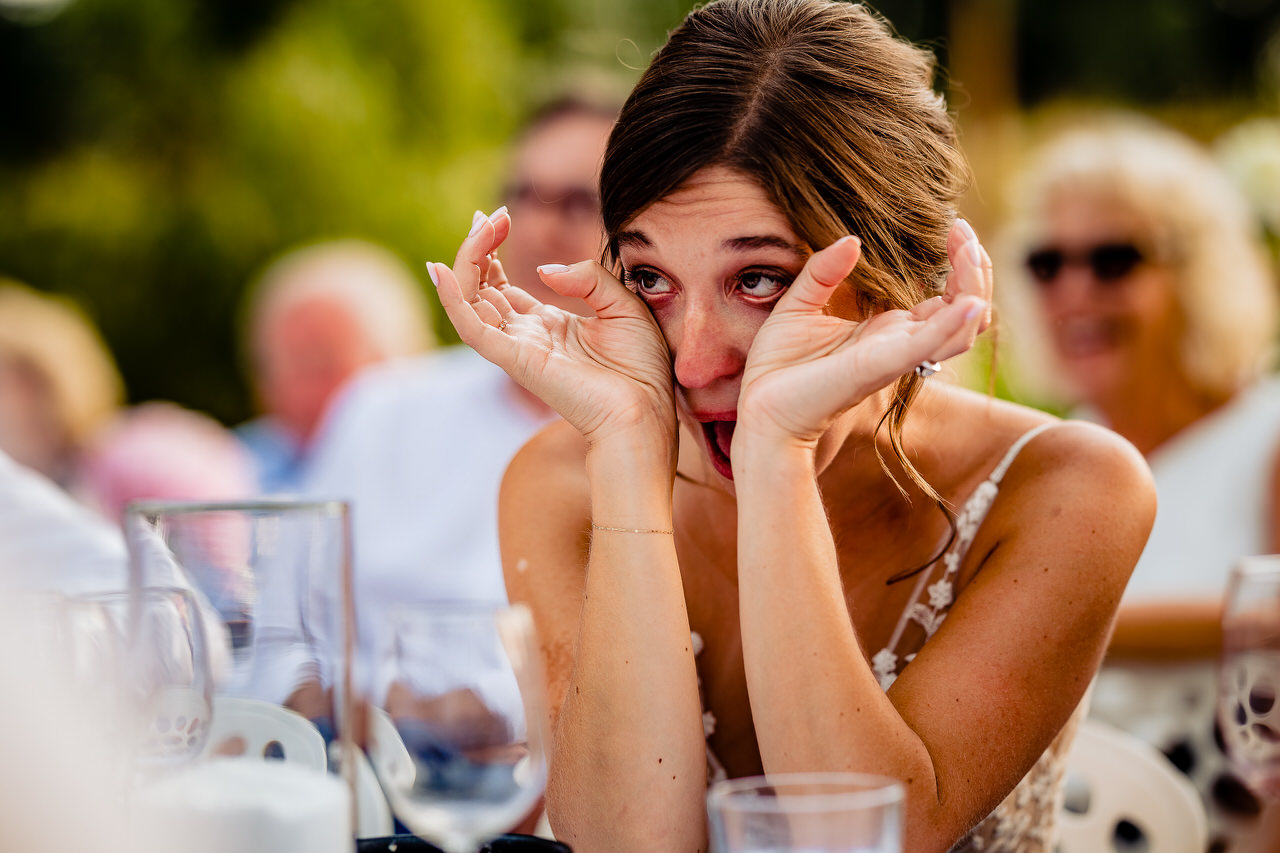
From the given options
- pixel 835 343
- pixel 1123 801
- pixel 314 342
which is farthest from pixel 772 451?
pixel 314 342

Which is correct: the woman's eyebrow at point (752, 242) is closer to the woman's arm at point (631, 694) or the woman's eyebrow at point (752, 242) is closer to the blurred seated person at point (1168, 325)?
the woman's arm at point (631, 694)

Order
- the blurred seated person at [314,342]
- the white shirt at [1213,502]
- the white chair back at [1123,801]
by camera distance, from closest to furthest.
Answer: the white chair back at [1123,801], the white shirt at [1213,502], the blurred seated person at [314,342]

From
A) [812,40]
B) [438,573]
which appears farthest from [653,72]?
[438,573]

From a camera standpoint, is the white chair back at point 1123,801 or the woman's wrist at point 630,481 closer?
the woman's wrist at point 630,481

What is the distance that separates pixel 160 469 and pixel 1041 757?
3.88 metres

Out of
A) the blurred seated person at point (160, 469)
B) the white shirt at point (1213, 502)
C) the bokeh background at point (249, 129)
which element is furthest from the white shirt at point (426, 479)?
the bokeh background at point (249, 129)

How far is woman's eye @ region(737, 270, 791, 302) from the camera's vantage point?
1574 mm

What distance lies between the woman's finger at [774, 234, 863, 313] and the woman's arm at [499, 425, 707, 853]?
249 mm

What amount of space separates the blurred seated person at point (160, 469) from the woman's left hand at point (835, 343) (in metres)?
3.32

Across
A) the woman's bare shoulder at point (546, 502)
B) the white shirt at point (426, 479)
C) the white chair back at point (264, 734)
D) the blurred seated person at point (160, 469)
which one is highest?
the white chair back at point (264, 734)

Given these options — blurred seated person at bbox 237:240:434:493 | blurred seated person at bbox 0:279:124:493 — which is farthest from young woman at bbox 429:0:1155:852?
blurred seated person at bbox 0:279:124:493

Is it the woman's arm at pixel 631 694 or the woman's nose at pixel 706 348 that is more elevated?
the woman's nose at pixel 706 348

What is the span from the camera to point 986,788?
4.95 ft

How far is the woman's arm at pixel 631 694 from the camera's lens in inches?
57.6
